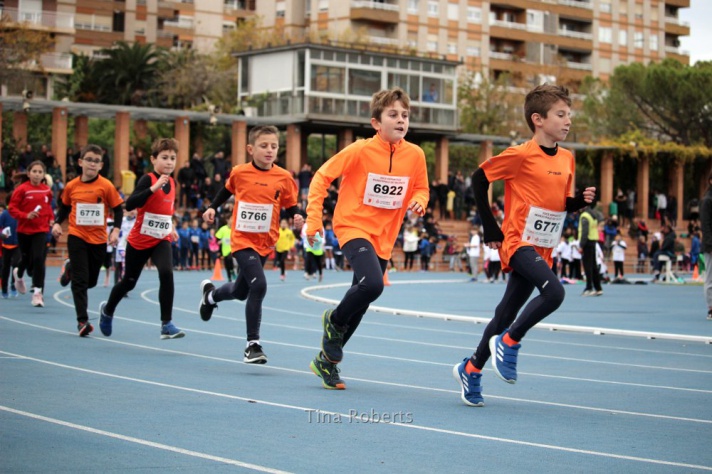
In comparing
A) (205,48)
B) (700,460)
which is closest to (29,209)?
(700,460)

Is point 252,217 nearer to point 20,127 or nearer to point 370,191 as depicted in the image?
point 370,191

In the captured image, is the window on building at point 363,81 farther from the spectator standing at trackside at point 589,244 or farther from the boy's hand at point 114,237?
the boy's hand at point 114,237

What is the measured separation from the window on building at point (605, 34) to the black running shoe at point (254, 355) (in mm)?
96528

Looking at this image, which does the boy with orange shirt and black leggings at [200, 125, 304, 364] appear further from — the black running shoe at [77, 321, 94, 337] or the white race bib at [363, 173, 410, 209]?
the black running shoe at [77, 321, 94, 337]

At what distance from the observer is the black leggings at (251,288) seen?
35.1 feet

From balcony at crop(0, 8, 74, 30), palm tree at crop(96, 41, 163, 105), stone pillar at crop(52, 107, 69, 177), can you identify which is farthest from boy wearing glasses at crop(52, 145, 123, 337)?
balcony at crop(0, 8, 74, 30)

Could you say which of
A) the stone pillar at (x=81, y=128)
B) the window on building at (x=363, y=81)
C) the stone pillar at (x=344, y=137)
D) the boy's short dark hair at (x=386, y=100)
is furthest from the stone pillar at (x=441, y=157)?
the boy's short dark hair at (x=386, y=100)

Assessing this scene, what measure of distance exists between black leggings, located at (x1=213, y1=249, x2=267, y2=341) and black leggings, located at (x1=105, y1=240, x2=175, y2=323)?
128 centimetres

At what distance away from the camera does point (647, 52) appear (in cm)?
10594

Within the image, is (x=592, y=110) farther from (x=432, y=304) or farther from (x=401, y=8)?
(x=432, y=304)

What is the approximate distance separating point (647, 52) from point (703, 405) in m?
102

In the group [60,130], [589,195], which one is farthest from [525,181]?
[60,130]

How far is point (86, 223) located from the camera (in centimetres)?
1370

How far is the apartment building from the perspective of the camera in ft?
290
